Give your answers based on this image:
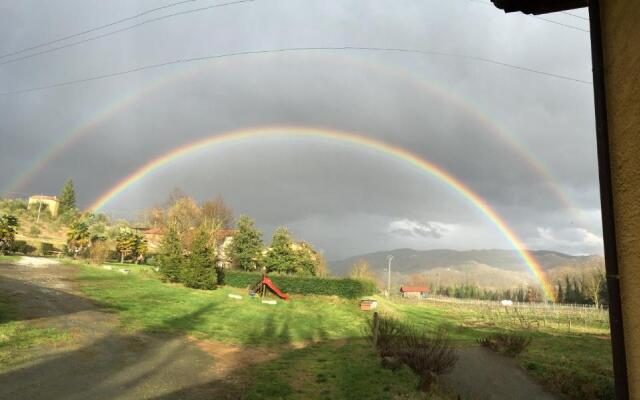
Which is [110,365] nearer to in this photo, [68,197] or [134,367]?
[134,367]

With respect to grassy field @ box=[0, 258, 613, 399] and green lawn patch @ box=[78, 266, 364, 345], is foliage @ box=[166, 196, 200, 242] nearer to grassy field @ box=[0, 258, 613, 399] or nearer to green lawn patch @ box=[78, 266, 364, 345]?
green lawn patch @ box=[78, 266, 364, 345]

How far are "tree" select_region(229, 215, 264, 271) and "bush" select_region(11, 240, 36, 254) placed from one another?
72.7ft

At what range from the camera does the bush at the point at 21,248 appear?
4143 centimetres

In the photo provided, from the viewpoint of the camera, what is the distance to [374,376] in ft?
37.7

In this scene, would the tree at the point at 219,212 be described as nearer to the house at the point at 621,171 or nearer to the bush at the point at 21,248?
the bush at the point at 21,248

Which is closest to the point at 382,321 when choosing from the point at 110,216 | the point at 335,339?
the point at 335,339

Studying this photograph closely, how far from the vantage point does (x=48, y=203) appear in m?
88.4

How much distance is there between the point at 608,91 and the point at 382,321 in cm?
1418

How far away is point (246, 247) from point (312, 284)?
11.5 meters

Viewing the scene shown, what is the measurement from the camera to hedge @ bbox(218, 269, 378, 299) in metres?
34.3

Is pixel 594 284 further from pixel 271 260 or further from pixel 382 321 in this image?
pixel 382 321

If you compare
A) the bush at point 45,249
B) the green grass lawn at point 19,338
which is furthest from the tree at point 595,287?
the bush at point 45,249

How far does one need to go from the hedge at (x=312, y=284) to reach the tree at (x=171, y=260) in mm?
6211

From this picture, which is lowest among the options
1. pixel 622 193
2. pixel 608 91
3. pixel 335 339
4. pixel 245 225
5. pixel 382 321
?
pixel 335 339
